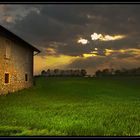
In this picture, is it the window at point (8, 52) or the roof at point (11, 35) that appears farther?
the window at point (8, 52)

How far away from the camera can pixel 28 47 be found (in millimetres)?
35906

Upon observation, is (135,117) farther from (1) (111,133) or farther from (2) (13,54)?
(2) (13,54)

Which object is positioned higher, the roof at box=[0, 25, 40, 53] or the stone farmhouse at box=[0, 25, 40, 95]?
the roof at box=[0, 25, 40, 53]

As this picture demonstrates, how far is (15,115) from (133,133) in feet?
19.0

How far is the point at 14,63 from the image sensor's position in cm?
3061

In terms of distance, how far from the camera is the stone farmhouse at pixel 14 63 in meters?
27.2

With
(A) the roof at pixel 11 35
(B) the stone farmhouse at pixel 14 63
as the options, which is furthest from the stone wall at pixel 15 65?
(A) the roof at pixel 11 35

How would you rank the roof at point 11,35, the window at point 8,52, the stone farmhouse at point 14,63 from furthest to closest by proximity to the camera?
the window at point 8,52
the stone farmhouse at point 14,63
the roof at point 11,35

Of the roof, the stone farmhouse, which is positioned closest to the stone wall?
the stone farmhouse

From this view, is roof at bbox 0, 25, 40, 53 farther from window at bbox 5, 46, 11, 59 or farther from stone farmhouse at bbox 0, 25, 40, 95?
window at bbox 5, 46, 11, 59

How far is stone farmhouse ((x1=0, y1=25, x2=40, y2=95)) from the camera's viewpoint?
2723cm

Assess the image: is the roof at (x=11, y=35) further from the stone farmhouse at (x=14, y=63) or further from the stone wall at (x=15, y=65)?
the stone wall at (x=15, y=65)

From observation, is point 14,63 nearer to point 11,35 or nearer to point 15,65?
point 15,65

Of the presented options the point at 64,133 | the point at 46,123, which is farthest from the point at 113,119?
the point at 64,133
